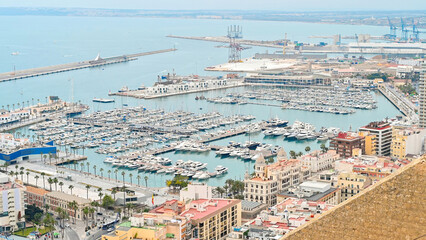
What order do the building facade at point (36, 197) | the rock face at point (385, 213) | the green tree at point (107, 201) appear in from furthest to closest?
1. the building facade at point (36, 197)
2. the green tree at point (107, 201)
3. the rock face at point (385, 213)

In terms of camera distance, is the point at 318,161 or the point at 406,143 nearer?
the point at 318,161

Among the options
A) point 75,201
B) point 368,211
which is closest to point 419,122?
point 75,201

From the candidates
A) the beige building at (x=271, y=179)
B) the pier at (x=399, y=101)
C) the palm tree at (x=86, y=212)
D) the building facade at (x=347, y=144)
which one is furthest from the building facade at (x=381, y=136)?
the palm tree at (x=86, y=212)

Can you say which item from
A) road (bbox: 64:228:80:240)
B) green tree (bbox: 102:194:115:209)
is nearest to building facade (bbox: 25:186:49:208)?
green tree (bbox: 102:194:115:209)

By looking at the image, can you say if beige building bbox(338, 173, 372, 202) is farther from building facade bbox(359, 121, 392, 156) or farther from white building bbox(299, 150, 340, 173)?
building facade bbox(359, 121, 392, 156)

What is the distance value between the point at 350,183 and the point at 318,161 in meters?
2.27

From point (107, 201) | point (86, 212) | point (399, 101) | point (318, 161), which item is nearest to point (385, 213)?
point (86, 212)

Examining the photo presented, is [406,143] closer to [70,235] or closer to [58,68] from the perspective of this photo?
[70,235]

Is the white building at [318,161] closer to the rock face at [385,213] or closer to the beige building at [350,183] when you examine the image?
the beige building at [350,183]

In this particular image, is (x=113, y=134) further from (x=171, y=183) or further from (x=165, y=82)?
(x=165, y=82)

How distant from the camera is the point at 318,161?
16.0 meters

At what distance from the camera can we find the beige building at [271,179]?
45.3ft

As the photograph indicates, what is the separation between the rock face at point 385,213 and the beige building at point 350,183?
1152cm

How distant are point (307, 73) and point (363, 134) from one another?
760 inches
